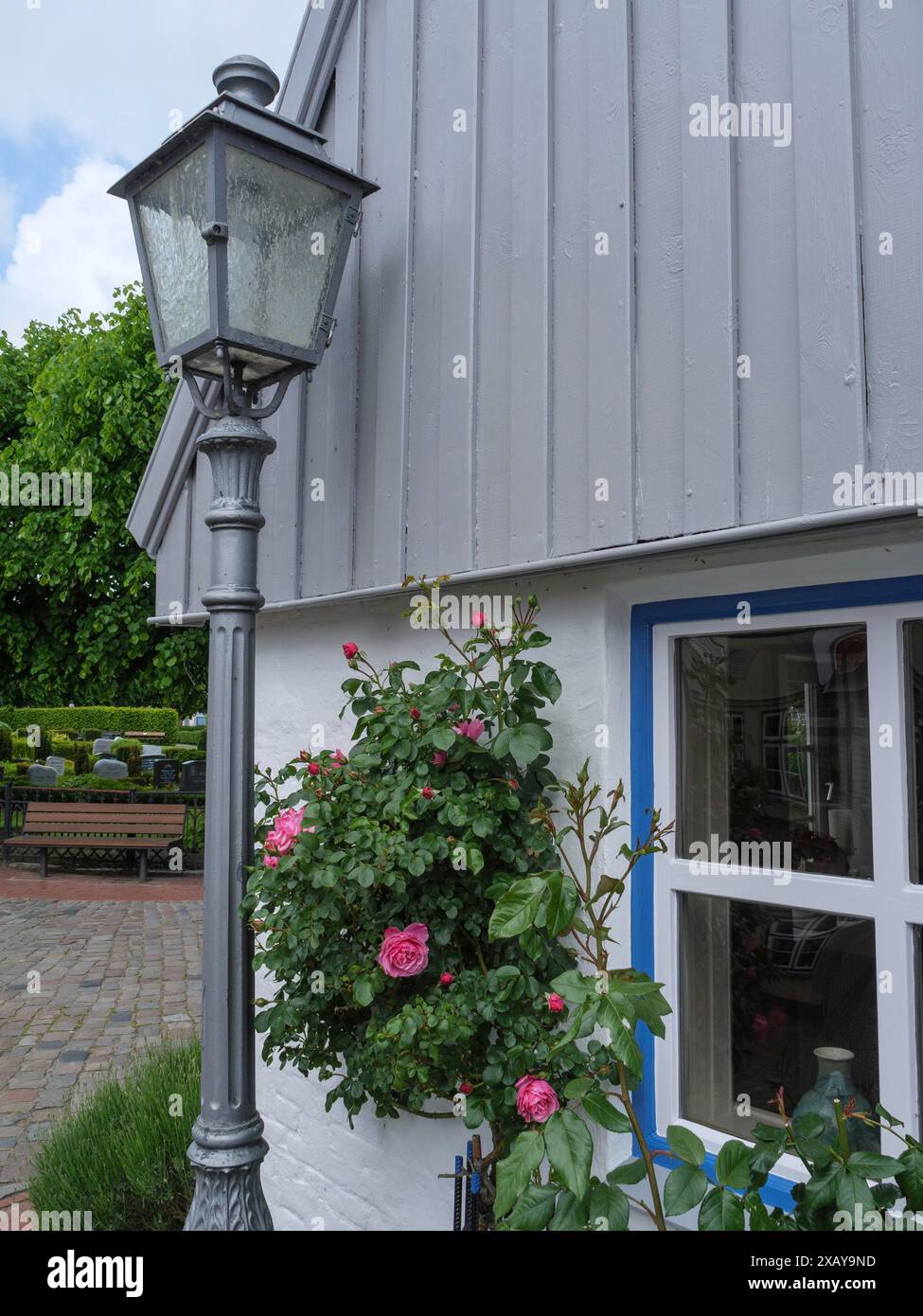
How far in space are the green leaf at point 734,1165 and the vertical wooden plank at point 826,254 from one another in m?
1.08

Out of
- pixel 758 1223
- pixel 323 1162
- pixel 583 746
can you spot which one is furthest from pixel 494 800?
pixel 323 1162

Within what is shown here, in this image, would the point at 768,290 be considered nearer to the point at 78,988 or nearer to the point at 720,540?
the point at 720,540

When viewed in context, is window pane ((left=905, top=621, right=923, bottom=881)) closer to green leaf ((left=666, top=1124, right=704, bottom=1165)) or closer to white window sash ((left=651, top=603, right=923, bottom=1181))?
white window sash ((left=651, top=603, right=923, bottom=1181))

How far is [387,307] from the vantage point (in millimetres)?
2949

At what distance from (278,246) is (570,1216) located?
2274 mm

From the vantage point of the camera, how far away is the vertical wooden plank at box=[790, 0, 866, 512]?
1.74 m

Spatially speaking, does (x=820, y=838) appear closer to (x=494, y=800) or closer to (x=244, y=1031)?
(x=494, y=800)

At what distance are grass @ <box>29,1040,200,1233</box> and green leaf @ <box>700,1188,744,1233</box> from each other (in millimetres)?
2554

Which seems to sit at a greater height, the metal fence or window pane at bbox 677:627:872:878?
window pane at bbox 677:627:872:878

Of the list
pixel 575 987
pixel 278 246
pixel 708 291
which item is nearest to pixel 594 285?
pixel 708 291

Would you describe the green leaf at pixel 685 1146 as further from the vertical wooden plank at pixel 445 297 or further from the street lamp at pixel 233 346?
the vertical wooden plank at pixel 445 297

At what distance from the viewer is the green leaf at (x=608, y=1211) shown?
1599 millimetres

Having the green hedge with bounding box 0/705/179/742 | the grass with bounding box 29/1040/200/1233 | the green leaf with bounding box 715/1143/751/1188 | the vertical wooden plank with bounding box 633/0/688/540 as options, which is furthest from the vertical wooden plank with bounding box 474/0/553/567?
the green hedge with bounding box 0/705/179/742

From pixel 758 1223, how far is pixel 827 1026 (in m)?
0.55
